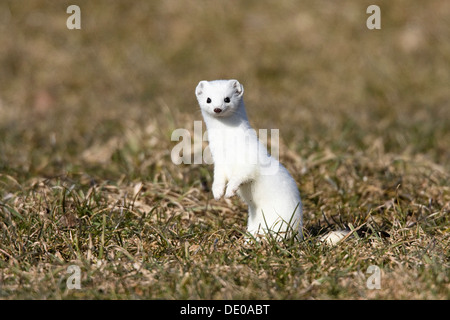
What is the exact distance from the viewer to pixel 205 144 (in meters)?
6.83

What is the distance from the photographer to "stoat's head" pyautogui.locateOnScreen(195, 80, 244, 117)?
13.7 feet

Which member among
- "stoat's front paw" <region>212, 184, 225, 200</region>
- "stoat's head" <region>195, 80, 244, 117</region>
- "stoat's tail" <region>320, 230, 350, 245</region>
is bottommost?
"stoat's tail" <region>320, 230, 350, 245</region>

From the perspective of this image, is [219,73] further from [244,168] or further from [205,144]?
[244,168]

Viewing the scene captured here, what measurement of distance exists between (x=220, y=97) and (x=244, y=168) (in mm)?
452

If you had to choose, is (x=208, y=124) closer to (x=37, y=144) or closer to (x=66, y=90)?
(x=37, y=144)

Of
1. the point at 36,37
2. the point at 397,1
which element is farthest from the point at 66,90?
the point at 397,1

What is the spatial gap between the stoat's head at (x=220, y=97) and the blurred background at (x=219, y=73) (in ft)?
8.60

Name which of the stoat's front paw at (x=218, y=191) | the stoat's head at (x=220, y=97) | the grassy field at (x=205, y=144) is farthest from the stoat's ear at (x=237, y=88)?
the grassy field at (x=205, y=144)

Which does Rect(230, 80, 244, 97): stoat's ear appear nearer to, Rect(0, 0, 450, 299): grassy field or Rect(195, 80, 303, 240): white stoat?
Rect(195, 80, 303, 240): white stoat

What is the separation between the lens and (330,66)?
1109cm

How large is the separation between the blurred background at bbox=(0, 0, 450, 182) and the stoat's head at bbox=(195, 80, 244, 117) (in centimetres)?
262

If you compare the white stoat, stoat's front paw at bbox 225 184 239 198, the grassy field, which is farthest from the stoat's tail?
stoat's front paw at bbox 225 184 239 198

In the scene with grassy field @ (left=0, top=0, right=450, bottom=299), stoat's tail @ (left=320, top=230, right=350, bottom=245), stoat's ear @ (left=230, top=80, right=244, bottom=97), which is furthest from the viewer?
stoat's tail @ (left=320, top=230, right=350, bottom=245)
